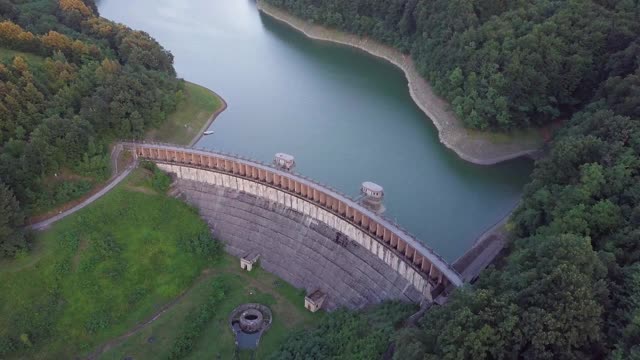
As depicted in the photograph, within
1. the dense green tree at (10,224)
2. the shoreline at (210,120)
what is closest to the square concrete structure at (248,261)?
the dense green tree at (10,224)

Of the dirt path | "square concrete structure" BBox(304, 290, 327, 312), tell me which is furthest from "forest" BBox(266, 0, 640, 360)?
the dirt path

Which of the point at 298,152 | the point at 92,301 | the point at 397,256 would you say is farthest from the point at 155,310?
the point at 298,152

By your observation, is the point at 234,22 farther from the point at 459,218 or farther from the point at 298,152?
the point at 459,218

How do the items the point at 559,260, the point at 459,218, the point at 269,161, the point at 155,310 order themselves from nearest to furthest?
the point at 559,260
the point at 155,310
the point at 459,218
the point at 269,161

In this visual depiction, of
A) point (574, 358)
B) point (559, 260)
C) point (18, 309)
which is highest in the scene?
point (559, 260)

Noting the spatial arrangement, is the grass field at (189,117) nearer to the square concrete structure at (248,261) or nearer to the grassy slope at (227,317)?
the square concrete structure at (248,261)

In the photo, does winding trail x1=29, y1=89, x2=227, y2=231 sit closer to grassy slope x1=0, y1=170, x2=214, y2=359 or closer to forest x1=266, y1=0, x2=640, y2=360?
grassy slope x1=0, y1=170, x2=214, y2=359
